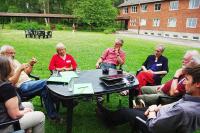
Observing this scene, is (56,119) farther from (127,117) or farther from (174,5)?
(174,5)

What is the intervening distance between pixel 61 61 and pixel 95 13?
118 feet

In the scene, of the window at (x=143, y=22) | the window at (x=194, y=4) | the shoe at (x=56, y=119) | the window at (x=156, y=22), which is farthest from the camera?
the window at (x=143, y=22)

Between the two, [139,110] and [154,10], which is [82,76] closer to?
[139,110]

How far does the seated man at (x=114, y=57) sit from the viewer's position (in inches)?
225

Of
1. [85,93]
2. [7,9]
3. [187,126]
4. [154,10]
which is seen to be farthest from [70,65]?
[7,9]

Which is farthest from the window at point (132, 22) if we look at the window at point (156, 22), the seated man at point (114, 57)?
the seated man at point (114, 57)

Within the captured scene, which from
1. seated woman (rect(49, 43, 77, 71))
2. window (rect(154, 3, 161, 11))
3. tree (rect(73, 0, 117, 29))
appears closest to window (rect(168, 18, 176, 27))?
window (rect(154, 3, 161, 11))

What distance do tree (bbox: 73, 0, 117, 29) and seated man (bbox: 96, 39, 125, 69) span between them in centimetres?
3422

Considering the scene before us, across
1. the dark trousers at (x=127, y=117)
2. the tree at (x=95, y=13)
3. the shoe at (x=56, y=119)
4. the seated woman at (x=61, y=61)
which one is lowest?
the shoe at (x=56, y=119)

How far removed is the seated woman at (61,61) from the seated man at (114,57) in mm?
828

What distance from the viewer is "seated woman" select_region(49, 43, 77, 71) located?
499cm

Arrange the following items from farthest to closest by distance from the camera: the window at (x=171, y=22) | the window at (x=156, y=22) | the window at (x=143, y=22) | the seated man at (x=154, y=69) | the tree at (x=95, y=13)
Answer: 1. the window at (x=143, y=22)
2. the tree at (x=95, y=13)
3. the window at (x=156, y=22)
4. the window at (x=171, y=22)
5. the seated man at (x=154, y=69)

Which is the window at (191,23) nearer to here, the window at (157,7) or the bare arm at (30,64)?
the window at (157,7)

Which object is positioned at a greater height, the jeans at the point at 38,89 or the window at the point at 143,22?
the window at the point at 143,22
